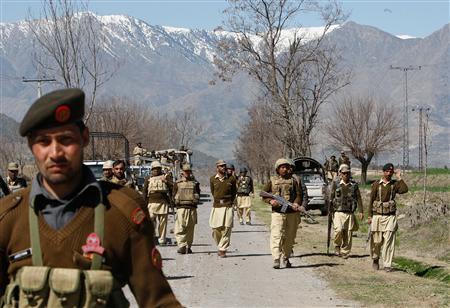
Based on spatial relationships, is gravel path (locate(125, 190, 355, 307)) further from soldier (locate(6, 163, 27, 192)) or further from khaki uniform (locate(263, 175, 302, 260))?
soldier (locate(6, 163, 27, 192))

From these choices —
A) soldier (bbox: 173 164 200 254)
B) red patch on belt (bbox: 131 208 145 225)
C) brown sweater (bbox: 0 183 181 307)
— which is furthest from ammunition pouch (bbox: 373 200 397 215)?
red patch on belt (bbox: 131 208 145 225)

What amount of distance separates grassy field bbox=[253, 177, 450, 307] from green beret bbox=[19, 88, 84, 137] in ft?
30.1

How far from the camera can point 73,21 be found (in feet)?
106

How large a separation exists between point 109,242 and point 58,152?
1.30ft

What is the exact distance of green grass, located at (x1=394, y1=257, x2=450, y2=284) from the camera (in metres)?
16.1

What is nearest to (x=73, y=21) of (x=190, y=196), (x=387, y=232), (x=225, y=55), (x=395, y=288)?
(x=225, y=55)

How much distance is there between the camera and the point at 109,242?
386 cm

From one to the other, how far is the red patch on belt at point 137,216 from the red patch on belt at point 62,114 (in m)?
0.44

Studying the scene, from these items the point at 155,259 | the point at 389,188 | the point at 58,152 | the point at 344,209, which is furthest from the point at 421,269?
the point at 58,152

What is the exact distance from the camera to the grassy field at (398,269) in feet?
43.5

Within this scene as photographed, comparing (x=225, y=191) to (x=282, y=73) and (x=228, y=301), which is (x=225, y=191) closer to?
(x=228, y=301)

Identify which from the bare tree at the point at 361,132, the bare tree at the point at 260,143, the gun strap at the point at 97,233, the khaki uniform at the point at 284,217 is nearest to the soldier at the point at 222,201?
the khaki uniform at the point at 284,217

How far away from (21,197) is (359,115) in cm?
9977

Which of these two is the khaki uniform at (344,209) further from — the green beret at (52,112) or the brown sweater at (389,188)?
the green beret at (52,112)
